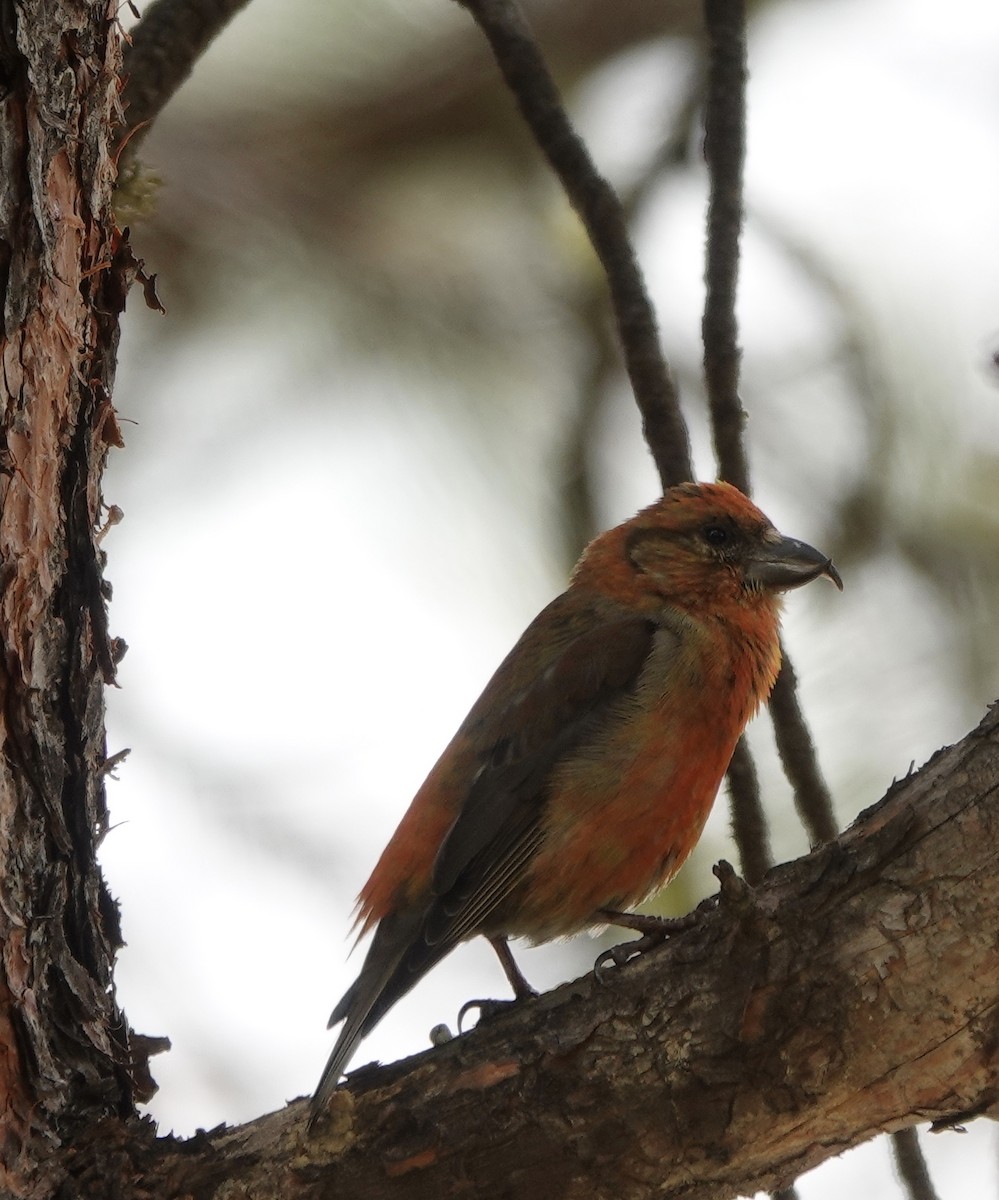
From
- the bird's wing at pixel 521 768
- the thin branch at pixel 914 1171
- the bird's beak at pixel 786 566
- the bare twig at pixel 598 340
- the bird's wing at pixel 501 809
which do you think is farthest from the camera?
the bare twig at pixel 598 340

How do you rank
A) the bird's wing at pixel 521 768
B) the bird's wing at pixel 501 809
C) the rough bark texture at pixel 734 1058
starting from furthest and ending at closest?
the bird's wing at pixel 521 768 → the bird's wing at pixel 501 809 → the rough bark texture at pixel 734 1058

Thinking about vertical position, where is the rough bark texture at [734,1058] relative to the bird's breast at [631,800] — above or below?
below

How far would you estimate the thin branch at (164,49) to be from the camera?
10.8 feet

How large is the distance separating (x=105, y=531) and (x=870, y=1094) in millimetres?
1715

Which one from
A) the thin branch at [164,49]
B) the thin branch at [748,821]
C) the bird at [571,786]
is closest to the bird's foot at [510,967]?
the bird at [571,786]

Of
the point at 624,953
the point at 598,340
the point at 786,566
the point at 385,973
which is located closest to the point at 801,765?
the point at 624,953

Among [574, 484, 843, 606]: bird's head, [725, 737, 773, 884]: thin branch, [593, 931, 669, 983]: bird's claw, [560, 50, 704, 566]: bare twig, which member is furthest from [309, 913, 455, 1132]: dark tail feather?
[560, 50, 704, 566]: bare twig

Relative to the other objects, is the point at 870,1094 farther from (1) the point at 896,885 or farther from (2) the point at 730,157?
(2) the point at 730,157

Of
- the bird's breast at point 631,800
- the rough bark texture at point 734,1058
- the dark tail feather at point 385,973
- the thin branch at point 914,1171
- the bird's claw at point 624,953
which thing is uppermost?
the bird's breast at point 631,800

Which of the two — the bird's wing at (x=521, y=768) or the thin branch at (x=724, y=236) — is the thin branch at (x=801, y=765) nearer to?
the thin branch at (x=724, y=236)

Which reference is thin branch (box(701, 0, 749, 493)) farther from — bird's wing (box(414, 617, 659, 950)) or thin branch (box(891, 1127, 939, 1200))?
thin branch (box(891, 1127, 939, 1200))

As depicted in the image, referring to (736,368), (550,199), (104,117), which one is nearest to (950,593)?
(736,368)

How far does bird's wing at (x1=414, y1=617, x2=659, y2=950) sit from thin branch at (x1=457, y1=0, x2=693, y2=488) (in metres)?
0.81

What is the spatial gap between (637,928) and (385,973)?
23.9 inches
